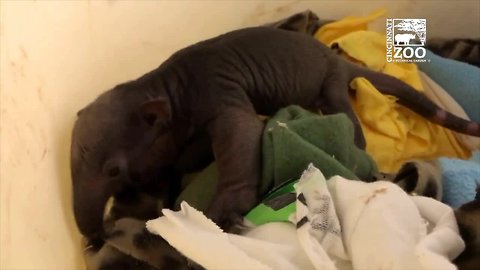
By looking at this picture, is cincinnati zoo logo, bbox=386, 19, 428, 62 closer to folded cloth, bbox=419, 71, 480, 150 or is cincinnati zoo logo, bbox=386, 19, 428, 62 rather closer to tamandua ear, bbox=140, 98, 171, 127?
folded cloth, bbox=419, 71, 480, 150

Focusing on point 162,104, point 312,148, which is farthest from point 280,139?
point 162,104

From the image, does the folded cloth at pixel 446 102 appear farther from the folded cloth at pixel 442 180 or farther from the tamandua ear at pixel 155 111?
the tamandua ear at pixel 155 111

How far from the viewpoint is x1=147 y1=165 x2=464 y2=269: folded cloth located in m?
0.65

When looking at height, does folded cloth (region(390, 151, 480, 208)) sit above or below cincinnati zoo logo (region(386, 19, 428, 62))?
below

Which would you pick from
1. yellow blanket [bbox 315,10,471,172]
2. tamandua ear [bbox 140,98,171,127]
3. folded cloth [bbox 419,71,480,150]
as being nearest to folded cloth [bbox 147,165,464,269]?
tamandua ear [bbox 140,98,171,127]

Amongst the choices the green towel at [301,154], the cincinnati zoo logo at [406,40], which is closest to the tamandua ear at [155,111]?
the green towel at [301,154]

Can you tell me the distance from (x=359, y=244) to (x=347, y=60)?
1.63ft

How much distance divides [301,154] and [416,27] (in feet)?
1.79

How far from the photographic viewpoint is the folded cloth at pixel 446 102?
1089 millimetres

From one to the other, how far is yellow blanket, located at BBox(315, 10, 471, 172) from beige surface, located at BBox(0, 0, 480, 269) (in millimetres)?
238

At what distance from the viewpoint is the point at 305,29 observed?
1.17 meters

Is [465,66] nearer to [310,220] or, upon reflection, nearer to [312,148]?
[312,148]

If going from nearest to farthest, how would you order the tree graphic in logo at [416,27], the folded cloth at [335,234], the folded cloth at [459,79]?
the folded cloth at [335,234], the folded cloth at [459,79], the tree graphic in logo at [416,27]

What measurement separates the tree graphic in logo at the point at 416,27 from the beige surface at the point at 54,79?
361mm
